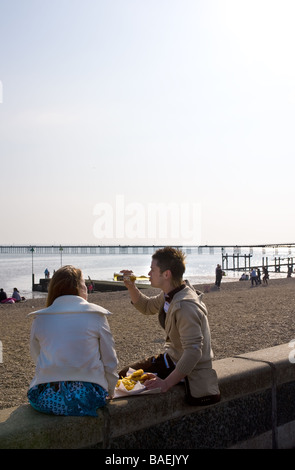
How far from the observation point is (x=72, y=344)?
288 cm

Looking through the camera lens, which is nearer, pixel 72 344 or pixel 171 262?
pixel 72 344

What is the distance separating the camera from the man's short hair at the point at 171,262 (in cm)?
340

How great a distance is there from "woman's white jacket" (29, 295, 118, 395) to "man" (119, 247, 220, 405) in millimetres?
335

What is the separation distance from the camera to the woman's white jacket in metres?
2.88

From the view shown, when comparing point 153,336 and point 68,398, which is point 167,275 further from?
point 153,336

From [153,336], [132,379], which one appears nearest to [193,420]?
[132,379]

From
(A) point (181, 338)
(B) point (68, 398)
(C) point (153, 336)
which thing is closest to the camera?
(B) point (68, 398)

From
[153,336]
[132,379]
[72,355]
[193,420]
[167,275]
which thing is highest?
[167,275]

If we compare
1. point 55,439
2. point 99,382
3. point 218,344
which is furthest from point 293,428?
point 218,344

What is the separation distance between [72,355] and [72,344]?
0.19 feet

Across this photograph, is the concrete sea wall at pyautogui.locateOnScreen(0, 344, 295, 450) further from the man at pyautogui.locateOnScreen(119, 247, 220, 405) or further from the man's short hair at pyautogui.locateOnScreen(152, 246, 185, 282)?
the man's short hair at pyautogui.locateOnScreen(152, 246, 185, 282)

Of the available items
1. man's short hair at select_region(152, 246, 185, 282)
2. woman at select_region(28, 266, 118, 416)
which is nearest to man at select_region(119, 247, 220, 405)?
man's short hair at select_region(152, 246, 185, 282)

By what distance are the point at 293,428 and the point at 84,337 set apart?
187cm
